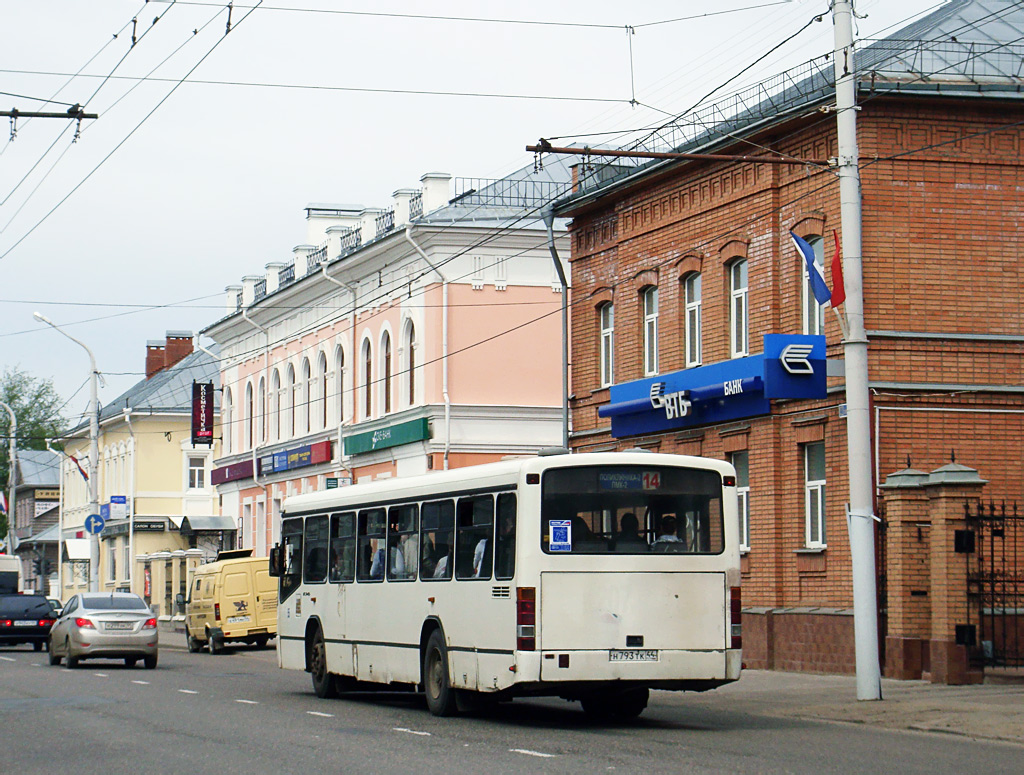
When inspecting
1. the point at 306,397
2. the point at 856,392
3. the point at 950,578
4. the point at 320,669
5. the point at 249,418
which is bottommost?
the point at 320,669

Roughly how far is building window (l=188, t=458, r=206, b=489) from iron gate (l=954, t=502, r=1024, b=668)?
53.3m

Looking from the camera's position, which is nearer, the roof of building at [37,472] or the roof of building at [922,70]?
the roof of building at [922,70]

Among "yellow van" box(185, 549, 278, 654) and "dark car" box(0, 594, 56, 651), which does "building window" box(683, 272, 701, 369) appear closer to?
"yellow van" box(185, 549, 278, 654)

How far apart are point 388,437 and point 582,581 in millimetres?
25756

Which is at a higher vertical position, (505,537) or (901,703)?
(505,537)

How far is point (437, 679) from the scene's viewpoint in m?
17.8

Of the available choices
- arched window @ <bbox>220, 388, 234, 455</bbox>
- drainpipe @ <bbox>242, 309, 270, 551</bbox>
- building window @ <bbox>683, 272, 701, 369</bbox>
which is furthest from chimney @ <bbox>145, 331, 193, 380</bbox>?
building window @ <bbox>683, 272, 701, 369</bbox>

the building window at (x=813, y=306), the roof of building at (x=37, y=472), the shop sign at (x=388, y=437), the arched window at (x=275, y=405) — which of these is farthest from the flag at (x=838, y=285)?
the roof of building at (x=37, y=472)

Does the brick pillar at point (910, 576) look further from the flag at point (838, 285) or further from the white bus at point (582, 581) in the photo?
the white bus at point (582, 581)

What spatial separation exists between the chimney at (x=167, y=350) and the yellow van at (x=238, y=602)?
137 feet

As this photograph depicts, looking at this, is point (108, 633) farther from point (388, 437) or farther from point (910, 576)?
point (910, 576)

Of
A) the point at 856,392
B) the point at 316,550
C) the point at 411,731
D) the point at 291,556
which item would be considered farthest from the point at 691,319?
the point at 411,731

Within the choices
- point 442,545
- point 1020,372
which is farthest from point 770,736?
point 1020,372

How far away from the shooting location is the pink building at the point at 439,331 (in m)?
40.0
